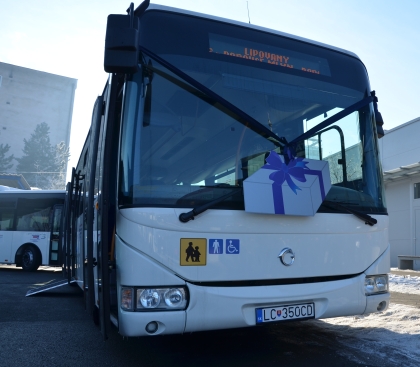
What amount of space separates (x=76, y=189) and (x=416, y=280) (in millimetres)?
8252

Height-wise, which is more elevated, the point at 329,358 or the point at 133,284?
the point at 133,284

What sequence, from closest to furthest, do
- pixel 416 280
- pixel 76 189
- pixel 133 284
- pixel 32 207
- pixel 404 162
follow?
pixel 133 284 → pixel 76 189 → pixel 416 280 → pixel 32 207 → pixel 404 162

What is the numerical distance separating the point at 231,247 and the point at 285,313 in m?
0.81

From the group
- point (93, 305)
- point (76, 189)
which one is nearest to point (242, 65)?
point (93, 305)

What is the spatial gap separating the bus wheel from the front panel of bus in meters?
15.7

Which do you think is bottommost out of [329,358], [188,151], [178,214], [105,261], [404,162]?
[329,358]

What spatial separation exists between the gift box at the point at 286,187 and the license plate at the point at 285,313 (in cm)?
86

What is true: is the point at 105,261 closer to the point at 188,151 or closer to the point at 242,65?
the point at 188,151

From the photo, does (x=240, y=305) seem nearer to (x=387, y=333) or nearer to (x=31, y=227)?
(x=387, y=333)

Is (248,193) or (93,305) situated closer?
(248,193)

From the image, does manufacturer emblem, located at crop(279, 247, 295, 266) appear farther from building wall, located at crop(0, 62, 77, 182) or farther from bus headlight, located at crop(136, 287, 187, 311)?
building wall, located at crop(0, 62, 77, 182)

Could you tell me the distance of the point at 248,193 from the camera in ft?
14.2

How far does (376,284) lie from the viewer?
4.97m

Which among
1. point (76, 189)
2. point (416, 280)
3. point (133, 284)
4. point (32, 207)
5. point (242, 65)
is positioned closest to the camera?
point (133, 284)
